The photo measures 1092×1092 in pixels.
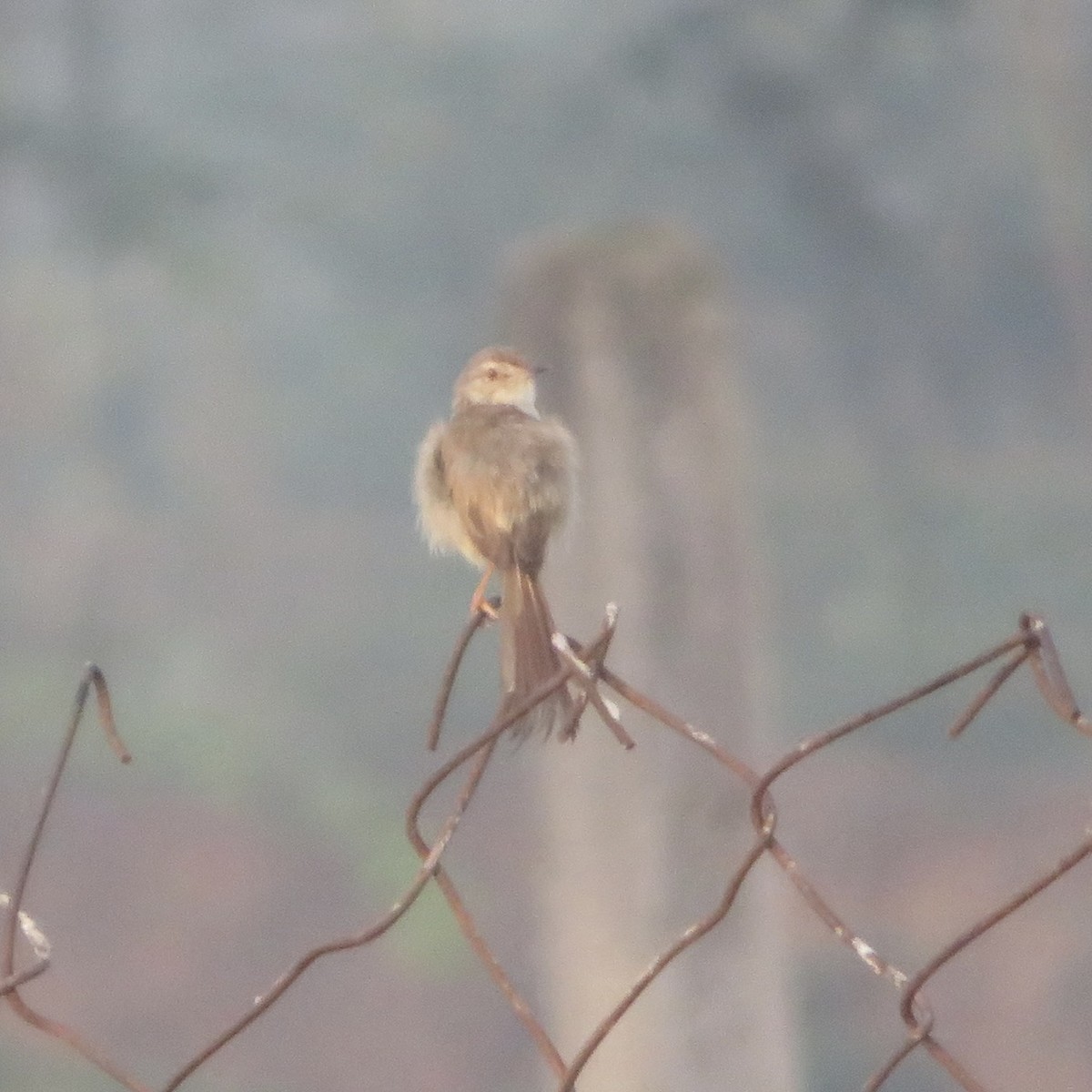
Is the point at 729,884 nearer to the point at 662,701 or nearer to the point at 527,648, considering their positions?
the point at 527,648

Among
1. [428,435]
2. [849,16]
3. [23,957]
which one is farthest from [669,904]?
[849,16]

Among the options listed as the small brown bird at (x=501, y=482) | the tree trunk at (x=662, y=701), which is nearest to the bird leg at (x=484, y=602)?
the small brown bird at (x=501, y=482)

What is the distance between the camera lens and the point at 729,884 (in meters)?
0.80

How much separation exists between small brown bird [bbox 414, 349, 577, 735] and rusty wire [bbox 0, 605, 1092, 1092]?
1.26 feet

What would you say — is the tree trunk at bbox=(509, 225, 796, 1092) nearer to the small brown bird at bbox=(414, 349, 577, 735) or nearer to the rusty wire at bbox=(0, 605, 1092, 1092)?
the small brown bird at bbox=(414, 349, 577, 735)

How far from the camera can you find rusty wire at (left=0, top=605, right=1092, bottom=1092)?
26.5 inches

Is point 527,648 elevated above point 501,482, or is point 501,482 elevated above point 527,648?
point 501,482

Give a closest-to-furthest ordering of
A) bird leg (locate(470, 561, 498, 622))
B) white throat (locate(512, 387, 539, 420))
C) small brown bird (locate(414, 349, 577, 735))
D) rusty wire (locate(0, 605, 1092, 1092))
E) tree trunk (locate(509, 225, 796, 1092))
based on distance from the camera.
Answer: rusty wire (locate(0, 605, 1092, 1092)) → bird leg (locate(470, 561, 498, 622)) → small brown bird (locate(414, 349, 577, 735)) → tree trunk (locate(509, 225, 796, 1092)) → white throat (locate(512, 387, 539, 420))

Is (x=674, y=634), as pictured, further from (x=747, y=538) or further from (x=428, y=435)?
(x=428, y=435)

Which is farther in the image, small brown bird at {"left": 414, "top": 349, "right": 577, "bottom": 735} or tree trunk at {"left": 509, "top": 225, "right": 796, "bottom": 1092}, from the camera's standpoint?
tree trunk at {"left": 509, "top": 225, "right": 796, "bottom": 1092}

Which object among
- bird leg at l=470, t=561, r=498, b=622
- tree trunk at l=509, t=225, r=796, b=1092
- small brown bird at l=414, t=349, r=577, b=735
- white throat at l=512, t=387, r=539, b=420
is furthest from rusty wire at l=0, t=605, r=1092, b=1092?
white throat at l=512, t=387, r=539, b=420

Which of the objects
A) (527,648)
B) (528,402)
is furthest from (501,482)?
(527,648)

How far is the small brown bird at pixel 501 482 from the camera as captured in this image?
133 centimetres

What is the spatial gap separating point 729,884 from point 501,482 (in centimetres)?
66
